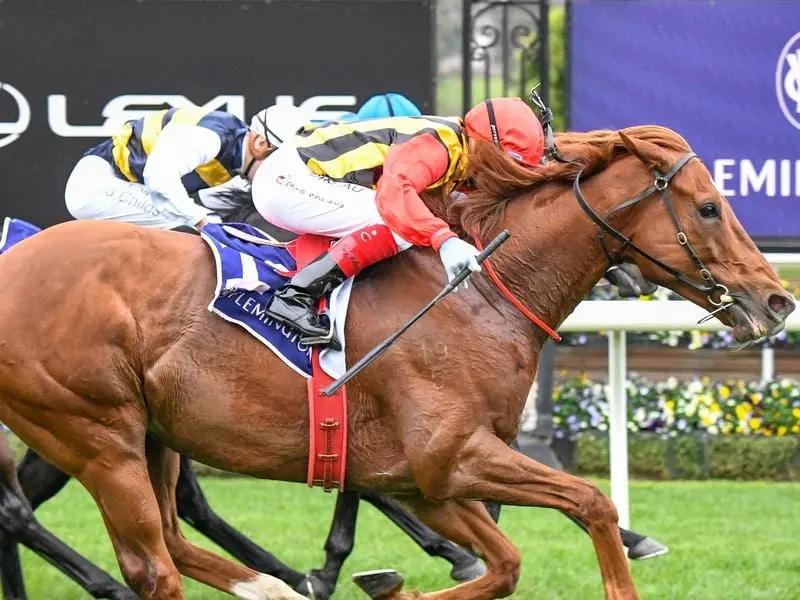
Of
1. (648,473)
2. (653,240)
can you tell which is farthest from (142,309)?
(648,473)

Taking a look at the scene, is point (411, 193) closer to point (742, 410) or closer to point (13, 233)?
point (13, 233)

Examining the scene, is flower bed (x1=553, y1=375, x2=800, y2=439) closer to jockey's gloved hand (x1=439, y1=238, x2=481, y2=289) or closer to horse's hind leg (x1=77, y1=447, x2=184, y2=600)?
horse's hind leg (x1=77, y1=447, x2=184, y2=600)

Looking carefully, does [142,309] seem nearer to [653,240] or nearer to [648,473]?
[653,240]

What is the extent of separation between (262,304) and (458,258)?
0.62m

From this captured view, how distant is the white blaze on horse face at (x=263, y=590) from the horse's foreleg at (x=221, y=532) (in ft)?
1.99

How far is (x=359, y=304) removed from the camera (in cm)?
449

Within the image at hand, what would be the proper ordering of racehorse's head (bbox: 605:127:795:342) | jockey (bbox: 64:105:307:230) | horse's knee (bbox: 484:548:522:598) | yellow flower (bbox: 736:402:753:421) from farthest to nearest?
yellow flower (bbox: 736:402:753:421) < jockey (bbox: 64:105:307:230) < horse's knee (bbox: 484:548:522:598) < racehorse's head (bbox: 605:127:795:342)

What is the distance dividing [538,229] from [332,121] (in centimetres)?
81

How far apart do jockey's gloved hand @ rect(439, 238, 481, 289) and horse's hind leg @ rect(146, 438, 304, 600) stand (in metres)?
1.24

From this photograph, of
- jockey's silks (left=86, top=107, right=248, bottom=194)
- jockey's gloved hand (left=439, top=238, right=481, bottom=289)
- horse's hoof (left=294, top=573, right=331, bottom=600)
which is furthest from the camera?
jockey's silks (left=86, top=107, right=248, bottom=194)

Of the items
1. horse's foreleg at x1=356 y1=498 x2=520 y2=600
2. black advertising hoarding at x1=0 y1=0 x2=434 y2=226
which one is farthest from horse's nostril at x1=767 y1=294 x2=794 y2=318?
black advertising hoarding at x1=0 y1=0 x2=434 y2=226

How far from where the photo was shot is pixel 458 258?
13.7 ft

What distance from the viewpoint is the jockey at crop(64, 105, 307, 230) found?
5457 mm

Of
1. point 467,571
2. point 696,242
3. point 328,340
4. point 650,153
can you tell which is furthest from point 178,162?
point 696,242
